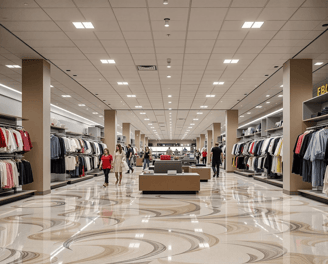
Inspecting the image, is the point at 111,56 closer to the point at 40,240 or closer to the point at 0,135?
the point at 0,135

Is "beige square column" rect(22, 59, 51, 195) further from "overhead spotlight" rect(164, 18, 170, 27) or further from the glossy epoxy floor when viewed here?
"overhead spotlight" rect(164, 18, 170, 27)

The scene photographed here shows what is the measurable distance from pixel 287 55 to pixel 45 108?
23.3ft

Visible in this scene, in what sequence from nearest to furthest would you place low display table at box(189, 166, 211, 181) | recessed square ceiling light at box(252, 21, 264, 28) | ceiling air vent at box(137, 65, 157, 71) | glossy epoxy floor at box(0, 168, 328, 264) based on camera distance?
glossy epoxy floor at box(0, 168, 328, 264) → recessed square ceiling light at box(252, 21, 264, 28) → ceiling air vent at box(137, 65, 157, 71) → low display table at box(189, 166, 211, 181)

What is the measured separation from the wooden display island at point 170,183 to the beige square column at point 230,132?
33.6 ft

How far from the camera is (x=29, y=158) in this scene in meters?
8.55

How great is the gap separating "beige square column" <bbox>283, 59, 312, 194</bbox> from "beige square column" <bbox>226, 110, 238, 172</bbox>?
31.7ft

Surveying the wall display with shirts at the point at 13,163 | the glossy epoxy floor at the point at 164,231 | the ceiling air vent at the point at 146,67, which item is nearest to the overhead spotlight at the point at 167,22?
the ceiling air vent at the point at 146,67

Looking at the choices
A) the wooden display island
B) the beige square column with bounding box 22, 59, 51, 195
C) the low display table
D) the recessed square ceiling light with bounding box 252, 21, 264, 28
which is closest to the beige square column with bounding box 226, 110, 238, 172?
the low display table

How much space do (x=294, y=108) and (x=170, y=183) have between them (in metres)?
4.19

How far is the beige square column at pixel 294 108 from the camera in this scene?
8594mm

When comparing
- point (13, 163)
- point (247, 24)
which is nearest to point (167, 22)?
point (247, 24)

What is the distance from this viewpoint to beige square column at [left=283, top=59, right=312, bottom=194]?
859 cm

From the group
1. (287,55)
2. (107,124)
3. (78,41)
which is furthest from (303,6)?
(107,124)

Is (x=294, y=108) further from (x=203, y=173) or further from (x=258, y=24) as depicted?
(x=203, y=173)
